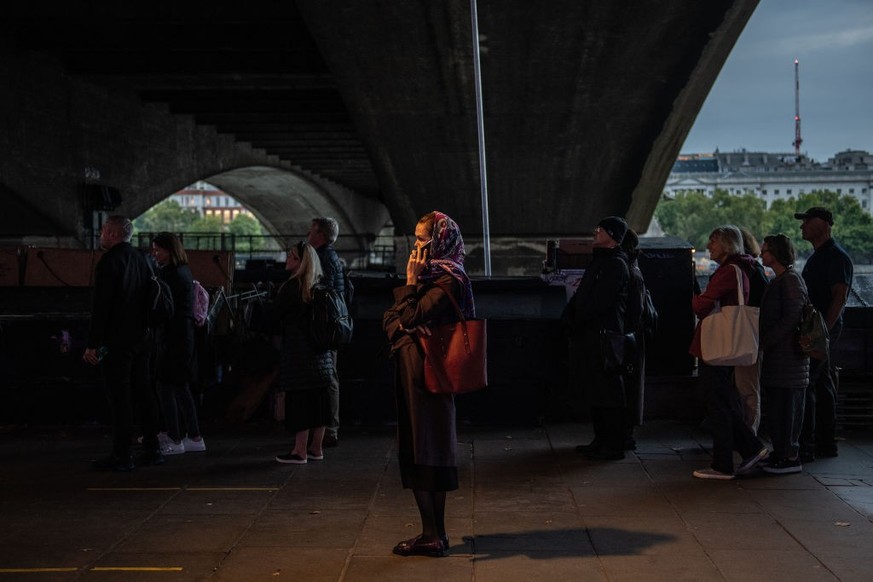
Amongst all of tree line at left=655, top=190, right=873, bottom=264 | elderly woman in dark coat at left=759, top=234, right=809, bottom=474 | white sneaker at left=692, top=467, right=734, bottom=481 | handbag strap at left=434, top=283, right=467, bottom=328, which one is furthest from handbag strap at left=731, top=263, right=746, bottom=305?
tree line at left=655, top=190, right=873, bottom=264

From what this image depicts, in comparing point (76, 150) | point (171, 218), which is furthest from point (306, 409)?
point (171, 218)

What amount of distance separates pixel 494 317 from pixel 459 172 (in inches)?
452

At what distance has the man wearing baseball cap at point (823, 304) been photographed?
8250 mm

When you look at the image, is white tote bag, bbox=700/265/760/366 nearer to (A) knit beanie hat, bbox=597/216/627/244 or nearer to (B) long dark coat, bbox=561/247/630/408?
(B) long dark coat, bbox=561/247/630/408

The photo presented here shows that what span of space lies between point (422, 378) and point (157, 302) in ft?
9.75

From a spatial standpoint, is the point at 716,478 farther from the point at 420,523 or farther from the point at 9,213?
the point at 9,213

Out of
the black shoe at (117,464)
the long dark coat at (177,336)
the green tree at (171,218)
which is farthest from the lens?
the green tree at (171,218)

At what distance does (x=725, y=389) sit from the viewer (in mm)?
7684

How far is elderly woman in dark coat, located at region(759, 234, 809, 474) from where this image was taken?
773 cm

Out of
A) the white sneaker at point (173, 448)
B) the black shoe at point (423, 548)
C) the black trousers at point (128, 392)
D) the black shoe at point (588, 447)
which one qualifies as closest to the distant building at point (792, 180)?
the black shoe at point (588, 447)

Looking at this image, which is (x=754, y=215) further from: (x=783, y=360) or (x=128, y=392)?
(x=128, y=392)

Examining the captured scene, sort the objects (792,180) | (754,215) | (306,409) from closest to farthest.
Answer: (306,409) < (754,215) < (792,180)

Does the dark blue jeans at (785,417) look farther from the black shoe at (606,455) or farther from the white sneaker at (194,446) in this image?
the white sneaker at (194,446)

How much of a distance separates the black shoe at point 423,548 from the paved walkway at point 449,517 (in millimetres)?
62
